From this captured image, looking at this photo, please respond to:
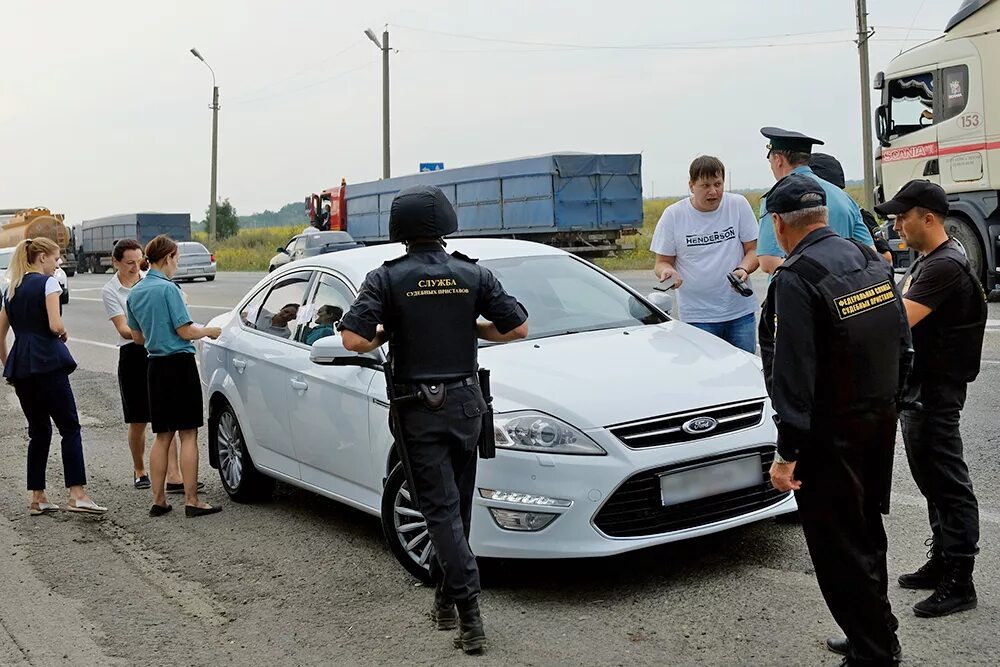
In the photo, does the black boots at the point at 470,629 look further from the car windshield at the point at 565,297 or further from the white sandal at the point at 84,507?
the white sandal at the point at 84,507

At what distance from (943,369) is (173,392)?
172 inches

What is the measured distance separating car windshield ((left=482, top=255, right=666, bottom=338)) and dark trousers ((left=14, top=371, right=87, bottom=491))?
2.73 metres

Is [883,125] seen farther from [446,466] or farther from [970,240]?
[446,466]

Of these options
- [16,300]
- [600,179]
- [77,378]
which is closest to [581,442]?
[16,300]

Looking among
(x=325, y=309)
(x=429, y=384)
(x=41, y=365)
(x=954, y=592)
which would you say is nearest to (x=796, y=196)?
(x=429, y=384)

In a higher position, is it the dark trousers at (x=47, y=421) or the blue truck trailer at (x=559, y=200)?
the blue truck trailer at (x=559, y=200)

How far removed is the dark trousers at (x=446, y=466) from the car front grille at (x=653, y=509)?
2.02ft

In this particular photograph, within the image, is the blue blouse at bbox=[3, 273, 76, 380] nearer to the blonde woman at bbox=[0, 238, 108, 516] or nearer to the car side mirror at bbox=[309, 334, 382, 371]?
the blonde woman at bbox=[0, 238, 108, 516]

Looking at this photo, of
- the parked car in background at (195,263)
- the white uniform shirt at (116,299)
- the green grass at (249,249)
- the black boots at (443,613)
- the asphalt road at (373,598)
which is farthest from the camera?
the green grass at (249,249)

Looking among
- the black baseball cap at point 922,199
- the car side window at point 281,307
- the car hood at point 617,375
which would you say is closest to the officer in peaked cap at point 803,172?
the car hood at point 617,375

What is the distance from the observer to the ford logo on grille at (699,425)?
4.92m

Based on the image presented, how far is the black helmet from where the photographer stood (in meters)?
4.54

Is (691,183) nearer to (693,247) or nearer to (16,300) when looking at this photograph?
(693,247)

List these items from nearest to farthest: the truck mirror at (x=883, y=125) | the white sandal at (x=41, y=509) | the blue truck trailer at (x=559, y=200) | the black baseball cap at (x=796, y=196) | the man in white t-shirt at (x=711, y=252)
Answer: the black baseball cap at (x=796, y=196)
the man in white t-shirt at (x=711, y=252)
the white sandal at (x=41, y=509)
the truck mirror at (x=883, y=125)
the blue truck trailer at (x=559, y=200)
